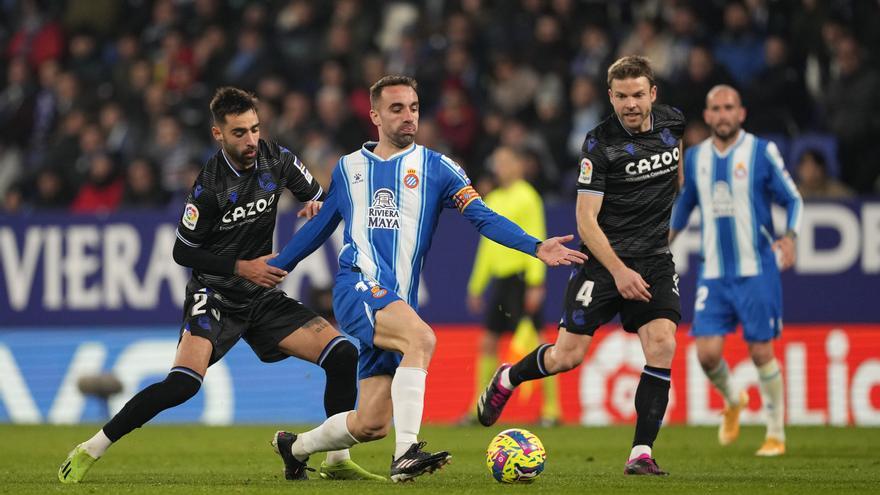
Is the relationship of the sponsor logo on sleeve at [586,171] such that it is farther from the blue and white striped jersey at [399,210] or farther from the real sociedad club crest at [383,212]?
the real sociedad club crest at [383,212]

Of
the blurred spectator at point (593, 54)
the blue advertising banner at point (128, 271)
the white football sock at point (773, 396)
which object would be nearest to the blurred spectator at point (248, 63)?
the blue advertising banner at point (128, 271)

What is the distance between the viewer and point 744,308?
10.9 meters

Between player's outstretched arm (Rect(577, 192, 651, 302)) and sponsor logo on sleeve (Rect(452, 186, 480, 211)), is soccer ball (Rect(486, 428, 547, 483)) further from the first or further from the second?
sponsor logo on sleeve (Rect(452, 186, 480, 211))

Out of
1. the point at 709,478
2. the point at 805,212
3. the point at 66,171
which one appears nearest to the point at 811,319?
the point at 805,212

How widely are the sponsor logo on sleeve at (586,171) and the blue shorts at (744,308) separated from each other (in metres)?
2.60

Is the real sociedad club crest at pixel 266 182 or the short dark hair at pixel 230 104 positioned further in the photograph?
the real sociedad club crest at pixel 266 182

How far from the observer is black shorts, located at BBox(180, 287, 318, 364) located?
8.65m

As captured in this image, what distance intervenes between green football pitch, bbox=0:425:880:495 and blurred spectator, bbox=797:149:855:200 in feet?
7.78

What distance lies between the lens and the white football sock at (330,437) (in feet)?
26.5

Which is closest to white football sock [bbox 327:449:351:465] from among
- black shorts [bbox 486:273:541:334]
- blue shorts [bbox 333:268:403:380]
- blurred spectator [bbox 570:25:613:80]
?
blue shorts [bbox 333:268:403:380]

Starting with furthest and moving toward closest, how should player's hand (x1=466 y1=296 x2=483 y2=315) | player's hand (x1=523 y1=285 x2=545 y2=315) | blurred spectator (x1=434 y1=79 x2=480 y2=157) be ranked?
blurred spectator (x1=434 y1=79 x2=480 y2=157), player's hand (x1=466 y1=296 x2=483 y2=315), player's hand (x1=523 y1=285 x2=545 y2=315)

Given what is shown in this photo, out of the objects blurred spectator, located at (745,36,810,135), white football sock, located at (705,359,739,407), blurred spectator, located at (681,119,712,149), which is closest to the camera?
white football sock, located at (705,359,739,407)

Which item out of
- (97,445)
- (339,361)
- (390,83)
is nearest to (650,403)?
(339,361)

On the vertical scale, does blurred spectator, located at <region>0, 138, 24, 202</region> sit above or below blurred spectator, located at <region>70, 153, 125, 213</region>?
above
